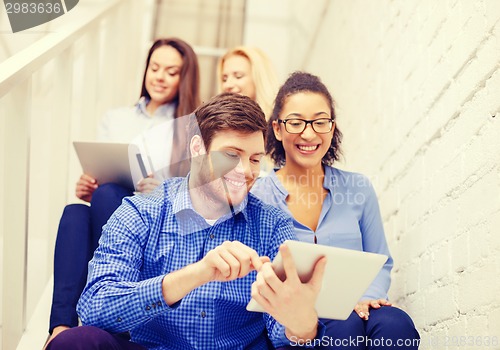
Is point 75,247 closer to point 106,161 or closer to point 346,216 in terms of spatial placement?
point 106,161

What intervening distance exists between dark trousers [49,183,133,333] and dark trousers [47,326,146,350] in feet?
1.18

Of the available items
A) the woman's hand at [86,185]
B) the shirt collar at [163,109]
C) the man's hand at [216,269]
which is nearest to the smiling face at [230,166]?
the man's hand at [216,269]

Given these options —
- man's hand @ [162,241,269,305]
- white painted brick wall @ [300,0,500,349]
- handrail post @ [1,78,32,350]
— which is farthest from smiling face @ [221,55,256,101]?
man's hand @ [162,241,269,305]

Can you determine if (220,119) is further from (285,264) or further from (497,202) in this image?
(497,202)

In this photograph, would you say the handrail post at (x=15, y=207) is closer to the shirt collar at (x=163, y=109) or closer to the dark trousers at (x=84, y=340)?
the dark trousers at (x=84, y=340)

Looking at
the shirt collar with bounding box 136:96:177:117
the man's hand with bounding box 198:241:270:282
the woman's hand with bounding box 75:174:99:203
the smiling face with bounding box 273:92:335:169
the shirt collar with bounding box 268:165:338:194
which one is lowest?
the man's hand with bounding box 198:241:270:282

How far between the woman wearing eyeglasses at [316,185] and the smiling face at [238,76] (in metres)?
0.62

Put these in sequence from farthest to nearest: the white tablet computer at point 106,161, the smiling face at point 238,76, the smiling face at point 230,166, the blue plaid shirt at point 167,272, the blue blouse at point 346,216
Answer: the smiling face at point 238,76 → the white tablet computer at point 106,161 → the blue blouse at point 346,216 → the smiling face at point 230,166 → the blue plaid shirt at point 167,272

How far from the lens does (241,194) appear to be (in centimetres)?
129

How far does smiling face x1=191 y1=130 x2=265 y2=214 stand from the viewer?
1.27 metres

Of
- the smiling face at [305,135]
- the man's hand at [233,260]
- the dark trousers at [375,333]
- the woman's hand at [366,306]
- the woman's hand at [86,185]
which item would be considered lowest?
the dark trousers at [375,333]

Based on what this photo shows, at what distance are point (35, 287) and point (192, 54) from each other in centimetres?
96

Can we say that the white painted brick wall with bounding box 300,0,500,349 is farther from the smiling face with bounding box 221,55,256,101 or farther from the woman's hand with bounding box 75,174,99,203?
the woman's hand with bounding box 75,174,99,203

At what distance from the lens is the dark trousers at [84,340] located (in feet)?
3.48
